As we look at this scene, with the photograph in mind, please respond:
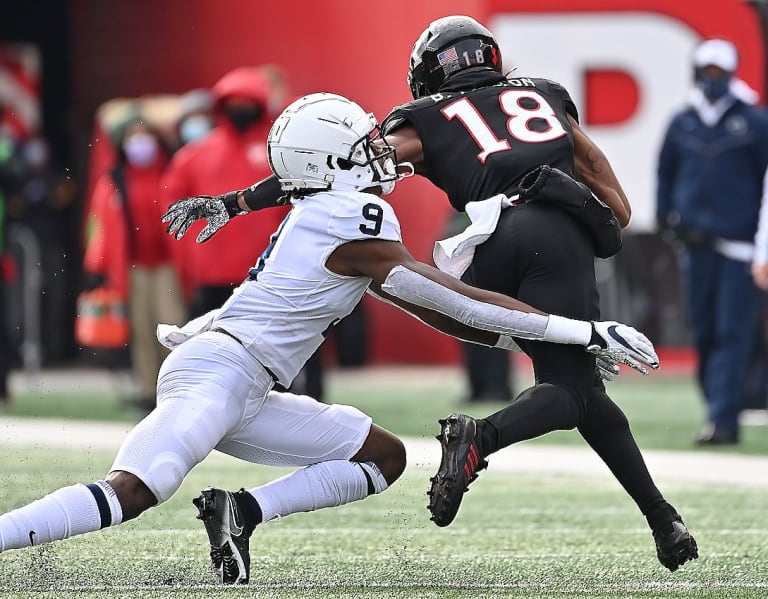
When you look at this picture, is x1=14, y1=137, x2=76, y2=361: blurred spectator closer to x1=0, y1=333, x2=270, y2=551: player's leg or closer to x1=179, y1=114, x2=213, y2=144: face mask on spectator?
x1=179, y1=114, x2=213, y2=144: face mask on spectator

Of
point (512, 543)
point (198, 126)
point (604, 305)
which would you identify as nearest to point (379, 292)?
point (512, 543)

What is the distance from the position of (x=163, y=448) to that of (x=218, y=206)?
1.12 m

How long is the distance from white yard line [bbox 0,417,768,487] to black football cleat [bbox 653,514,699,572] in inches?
105

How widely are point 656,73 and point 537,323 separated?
10.1m

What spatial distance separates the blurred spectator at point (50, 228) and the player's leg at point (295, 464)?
33.6ft

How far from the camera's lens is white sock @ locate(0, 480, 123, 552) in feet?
14.9

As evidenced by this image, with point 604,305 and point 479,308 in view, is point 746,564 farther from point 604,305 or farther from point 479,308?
point 604,305

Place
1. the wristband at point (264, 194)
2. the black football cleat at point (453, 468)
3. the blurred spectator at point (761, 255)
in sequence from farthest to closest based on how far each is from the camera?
the blurred spectator at point (761, 255), the wristband at point (264, 194), the black football cleat at point (453, 468)

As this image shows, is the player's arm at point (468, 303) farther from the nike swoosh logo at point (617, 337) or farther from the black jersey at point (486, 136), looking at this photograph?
the black jersey at point (486, 136)

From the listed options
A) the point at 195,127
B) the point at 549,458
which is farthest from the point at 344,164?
the point at 195,127

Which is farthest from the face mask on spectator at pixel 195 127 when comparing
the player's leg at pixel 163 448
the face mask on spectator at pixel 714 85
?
the player's leg at pixel 163 448

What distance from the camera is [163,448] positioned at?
4.72m

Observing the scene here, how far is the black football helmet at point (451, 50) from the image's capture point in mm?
5496

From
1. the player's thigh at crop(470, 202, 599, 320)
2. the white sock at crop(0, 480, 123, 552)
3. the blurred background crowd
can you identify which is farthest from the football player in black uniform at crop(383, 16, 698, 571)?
the blurred background crowd
